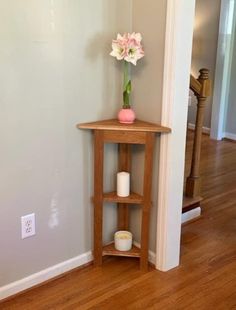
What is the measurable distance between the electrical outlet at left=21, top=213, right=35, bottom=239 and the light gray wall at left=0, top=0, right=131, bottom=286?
0.09ft

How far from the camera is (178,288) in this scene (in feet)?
7.00

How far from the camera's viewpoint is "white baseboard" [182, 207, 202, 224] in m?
2.91

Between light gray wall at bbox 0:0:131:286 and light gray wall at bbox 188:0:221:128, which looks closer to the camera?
light gray wall at bbox 0:0:131:286

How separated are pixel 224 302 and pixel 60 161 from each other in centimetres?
113

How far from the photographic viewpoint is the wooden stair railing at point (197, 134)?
288cm

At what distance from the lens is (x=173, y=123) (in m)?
2.05

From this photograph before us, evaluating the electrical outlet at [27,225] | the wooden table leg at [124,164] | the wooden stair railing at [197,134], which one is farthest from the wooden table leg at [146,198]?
the wooden stair railing at [197,134]

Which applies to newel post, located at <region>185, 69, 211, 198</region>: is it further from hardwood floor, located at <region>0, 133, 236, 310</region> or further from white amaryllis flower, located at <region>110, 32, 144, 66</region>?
white amaryllis flower, located at <region>110, 32, 144, 66</region>

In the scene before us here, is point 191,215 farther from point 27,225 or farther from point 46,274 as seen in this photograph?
point 27,225

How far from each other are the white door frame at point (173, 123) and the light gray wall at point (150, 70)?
5 centimetres

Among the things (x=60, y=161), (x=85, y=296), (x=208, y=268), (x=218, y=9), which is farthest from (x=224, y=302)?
(x=218, y=9)

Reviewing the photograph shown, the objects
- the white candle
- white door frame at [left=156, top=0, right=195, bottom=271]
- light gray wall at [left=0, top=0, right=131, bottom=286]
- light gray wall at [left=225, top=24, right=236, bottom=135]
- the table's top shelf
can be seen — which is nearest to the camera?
light gray wall at [left=0, top=0, right=131, bottom=286]

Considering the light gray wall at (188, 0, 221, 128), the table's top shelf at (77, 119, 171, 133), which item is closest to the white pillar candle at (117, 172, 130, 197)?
the table's top shelf at (77, 119, 171, 133)

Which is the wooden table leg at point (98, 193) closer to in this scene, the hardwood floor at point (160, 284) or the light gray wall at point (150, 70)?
the hardwood floor at point (160, 284)
